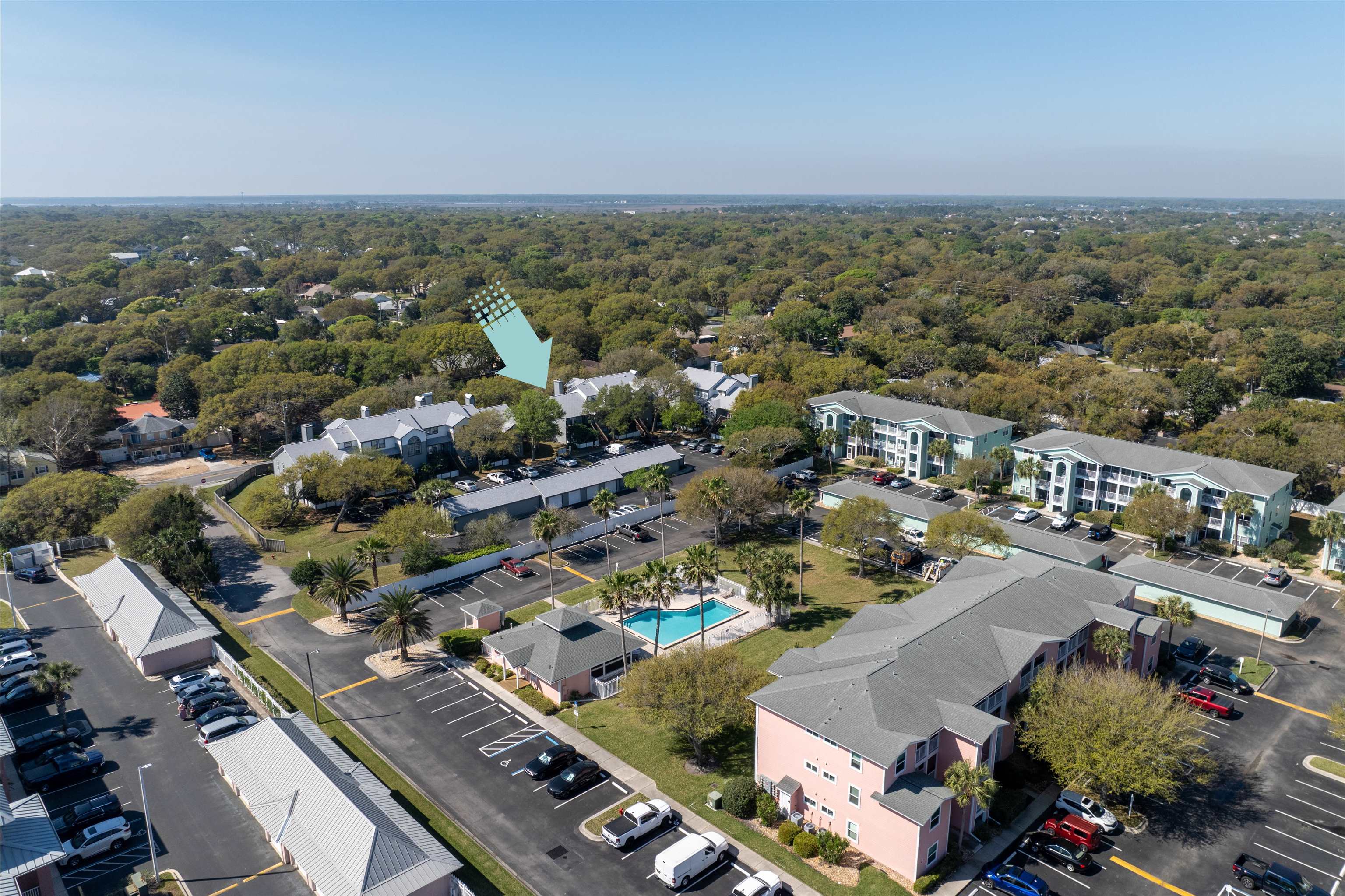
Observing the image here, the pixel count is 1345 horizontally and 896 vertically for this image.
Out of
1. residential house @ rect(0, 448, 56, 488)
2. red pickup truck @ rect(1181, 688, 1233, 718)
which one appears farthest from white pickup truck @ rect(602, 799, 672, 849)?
residential house @ rect(0, 448, 56, 488)

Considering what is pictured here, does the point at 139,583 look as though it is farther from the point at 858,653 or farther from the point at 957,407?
the point at 957,407

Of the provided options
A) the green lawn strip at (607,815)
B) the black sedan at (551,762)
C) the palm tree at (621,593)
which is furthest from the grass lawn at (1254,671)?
the black sedan at (551,762)

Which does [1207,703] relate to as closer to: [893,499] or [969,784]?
[969,784]

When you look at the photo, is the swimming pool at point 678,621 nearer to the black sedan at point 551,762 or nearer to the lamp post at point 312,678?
the black sedan at point 551,762

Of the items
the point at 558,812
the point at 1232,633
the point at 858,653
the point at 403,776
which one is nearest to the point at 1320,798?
the point at 1232,633

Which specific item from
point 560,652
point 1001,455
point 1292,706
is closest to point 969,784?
point 560,652

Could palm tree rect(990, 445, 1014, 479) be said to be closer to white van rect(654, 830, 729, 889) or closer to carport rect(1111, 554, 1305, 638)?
carport rect(1111, 554, 1305, 638)
